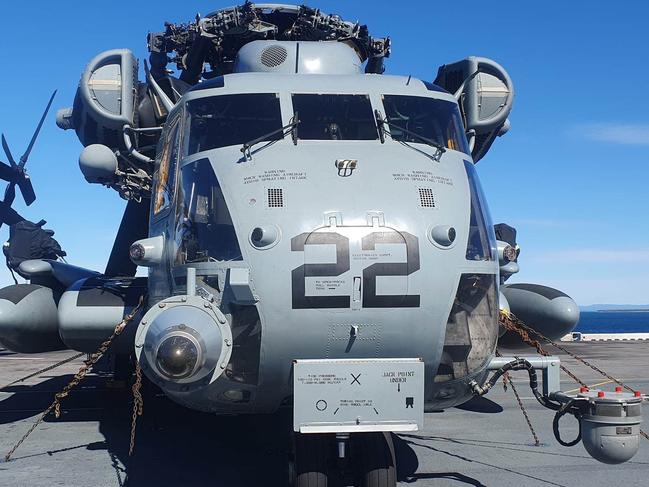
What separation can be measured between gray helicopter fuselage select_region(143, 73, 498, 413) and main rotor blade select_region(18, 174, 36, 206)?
36.3 meters

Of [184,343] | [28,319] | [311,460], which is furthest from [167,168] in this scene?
[311,460]

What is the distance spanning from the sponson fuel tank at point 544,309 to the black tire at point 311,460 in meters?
3.48

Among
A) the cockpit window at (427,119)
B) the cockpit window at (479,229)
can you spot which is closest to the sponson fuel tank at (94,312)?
the cockpit window at (427,119)

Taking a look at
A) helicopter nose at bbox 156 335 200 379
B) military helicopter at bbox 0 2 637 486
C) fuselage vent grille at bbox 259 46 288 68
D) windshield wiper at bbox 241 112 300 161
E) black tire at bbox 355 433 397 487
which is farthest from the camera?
fuselage vent grille at bbox 259 46 288 68

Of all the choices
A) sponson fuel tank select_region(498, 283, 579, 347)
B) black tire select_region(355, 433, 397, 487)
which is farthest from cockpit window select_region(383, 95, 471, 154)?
black tire select_region(355, 433, 397, 487)

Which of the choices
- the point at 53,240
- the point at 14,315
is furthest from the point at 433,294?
the point at 53,240

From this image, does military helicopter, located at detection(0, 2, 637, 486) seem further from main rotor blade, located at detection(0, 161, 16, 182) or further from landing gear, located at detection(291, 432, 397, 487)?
main rotor blade, located at detection(0, 161, 16, 182)

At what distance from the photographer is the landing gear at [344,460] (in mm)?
5336

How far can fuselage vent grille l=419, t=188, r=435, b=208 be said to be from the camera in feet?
18.2

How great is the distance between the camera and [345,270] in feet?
16.7

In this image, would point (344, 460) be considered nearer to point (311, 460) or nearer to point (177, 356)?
point (311, 460)

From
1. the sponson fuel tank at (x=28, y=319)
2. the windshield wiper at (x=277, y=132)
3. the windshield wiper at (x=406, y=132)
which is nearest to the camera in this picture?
the windshield wiper at (x=277, y=132)

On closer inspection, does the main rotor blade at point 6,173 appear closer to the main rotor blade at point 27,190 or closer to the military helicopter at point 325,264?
the main rotor blade at point 27,190

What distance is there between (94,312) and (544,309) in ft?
16.0
